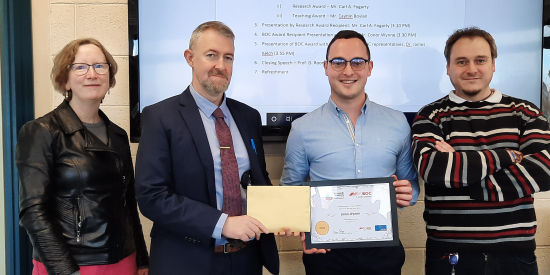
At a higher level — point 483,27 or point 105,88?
point 483,27

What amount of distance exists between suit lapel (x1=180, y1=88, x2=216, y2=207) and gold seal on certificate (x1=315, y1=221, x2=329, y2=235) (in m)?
0.43

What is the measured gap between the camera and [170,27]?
7.27 ft

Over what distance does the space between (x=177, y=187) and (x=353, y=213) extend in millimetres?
716

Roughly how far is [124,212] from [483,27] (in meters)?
2.26

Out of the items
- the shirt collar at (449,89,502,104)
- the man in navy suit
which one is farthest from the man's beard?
the shirt collar at (449,89,502,104)

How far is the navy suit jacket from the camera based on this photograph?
1.41 meters

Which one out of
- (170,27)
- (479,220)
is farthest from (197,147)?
(479,220)

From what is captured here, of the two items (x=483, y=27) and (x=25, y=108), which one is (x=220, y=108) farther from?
(x=483, y=27)

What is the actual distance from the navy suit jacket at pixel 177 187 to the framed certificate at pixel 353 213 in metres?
0.42

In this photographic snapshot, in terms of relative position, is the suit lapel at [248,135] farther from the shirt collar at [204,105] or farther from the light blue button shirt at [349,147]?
the light blue button shirt at [349,147]

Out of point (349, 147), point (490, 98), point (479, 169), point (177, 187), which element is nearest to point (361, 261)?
point (349, 147)

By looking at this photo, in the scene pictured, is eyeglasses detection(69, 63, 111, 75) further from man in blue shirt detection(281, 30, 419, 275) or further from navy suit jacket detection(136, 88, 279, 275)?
man in blue shirt detection(281, 30, 419, 275)

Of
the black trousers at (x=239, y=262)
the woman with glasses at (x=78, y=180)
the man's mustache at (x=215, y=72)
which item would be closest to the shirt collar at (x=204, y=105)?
the man's mustache at (x=215, y=72)

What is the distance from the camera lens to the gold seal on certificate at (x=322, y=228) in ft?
5.14
